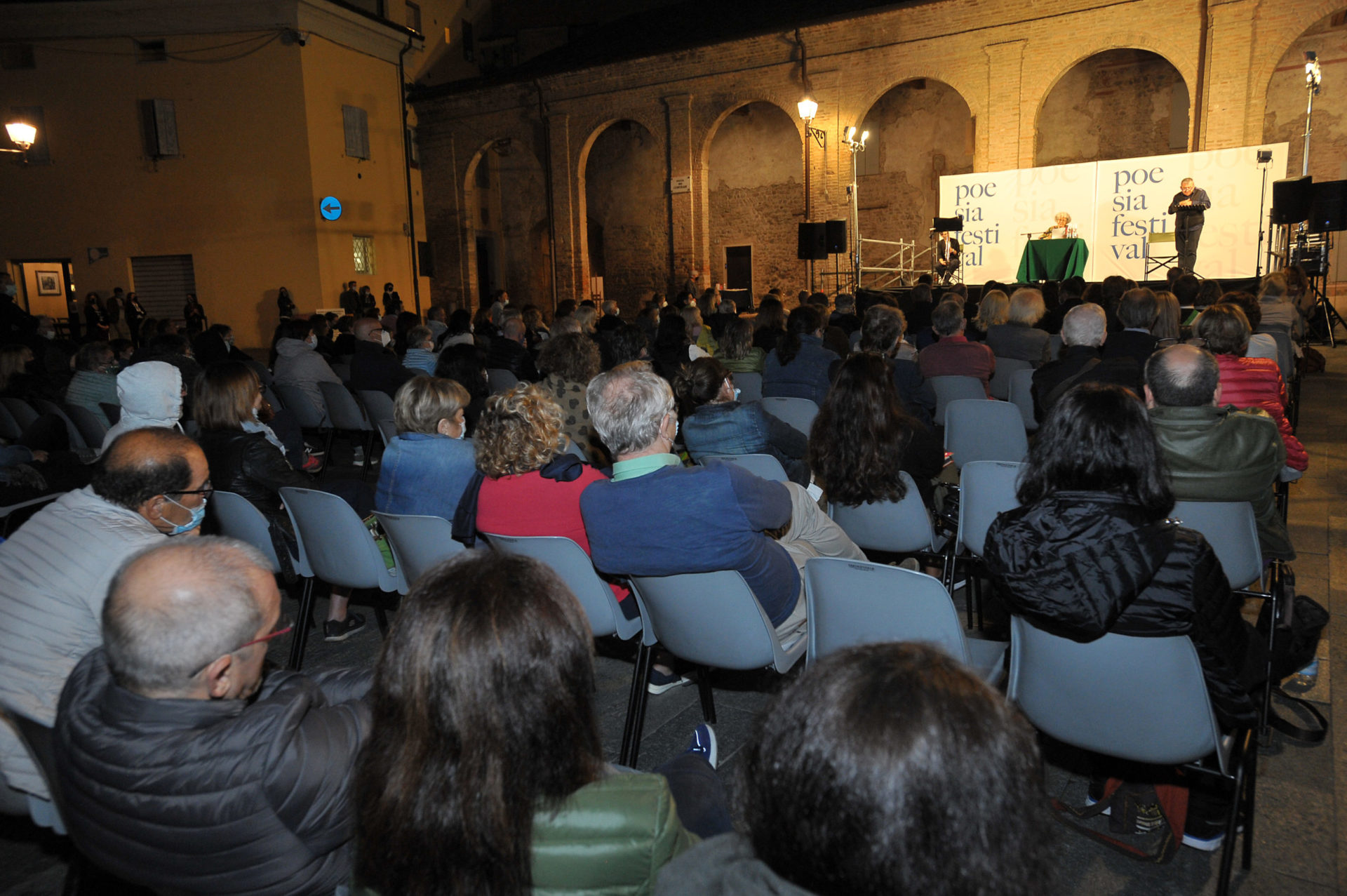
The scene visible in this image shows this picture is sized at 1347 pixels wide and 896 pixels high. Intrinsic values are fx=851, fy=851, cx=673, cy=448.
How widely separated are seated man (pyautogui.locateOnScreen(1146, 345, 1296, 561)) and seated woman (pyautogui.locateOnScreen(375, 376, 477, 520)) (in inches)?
99.7

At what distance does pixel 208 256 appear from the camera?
59.5ft

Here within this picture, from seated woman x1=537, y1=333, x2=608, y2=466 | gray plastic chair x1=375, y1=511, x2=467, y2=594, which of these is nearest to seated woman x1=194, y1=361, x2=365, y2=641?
gray plastic chair x1=375, y1=511, x2=467, y2=594

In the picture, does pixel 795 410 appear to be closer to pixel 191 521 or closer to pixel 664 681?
pixel 664 681

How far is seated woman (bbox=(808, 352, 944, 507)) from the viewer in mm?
3326

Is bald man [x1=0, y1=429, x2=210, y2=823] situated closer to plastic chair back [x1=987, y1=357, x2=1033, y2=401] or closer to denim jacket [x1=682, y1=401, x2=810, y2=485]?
denim jacket [x1=682, y1=401, x2=810, y2=485]

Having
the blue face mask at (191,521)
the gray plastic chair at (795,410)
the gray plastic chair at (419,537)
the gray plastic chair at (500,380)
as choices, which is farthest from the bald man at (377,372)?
the blue face mask at (191,521)

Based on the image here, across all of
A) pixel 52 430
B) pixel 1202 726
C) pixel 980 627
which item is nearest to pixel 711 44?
pixel 52 430

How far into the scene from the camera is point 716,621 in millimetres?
2465

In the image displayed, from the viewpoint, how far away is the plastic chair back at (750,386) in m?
6.05

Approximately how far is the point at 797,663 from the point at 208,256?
19121 millimetres

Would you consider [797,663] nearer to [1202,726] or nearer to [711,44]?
[1202,726]

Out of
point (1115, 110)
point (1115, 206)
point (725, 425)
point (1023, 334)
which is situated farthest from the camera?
point (1115, 110)

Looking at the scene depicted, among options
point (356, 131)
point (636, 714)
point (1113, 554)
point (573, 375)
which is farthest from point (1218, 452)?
point (356, 131)

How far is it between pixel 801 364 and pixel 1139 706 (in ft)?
13.2
